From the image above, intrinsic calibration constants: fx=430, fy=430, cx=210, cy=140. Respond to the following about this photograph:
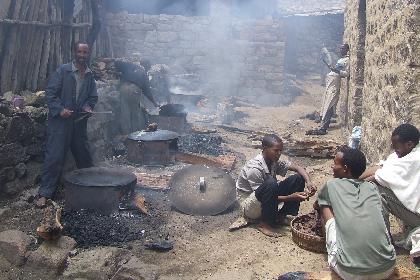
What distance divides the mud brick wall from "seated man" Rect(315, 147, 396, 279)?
12.6m

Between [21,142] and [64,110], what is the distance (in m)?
0.80

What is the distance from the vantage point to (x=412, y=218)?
430cm

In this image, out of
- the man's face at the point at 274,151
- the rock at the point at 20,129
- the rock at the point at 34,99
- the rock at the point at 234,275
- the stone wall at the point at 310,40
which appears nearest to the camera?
the rock at the point at 234,275

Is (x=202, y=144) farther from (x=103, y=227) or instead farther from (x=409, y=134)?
(x=409, y=134)

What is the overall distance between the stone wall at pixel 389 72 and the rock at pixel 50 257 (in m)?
4.04

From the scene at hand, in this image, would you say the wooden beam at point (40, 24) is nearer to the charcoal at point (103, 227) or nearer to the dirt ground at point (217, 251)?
the dirt ground at point (217, 251)

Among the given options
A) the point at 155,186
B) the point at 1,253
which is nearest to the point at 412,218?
the point at 155,186

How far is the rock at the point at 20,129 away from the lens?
5758mm

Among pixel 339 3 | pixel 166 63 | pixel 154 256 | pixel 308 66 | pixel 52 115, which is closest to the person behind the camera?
pixel 154 256

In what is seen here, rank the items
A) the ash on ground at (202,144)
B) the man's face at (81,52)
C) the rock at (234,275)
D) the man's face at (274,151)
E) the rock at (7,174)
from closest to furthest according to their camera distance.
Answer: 1. the rock at (234,275)
2. the man's face at (274,151)
3. the rock at (7,174)
4. the man's face at (81,52)
5. the ash on ground at (202,144)

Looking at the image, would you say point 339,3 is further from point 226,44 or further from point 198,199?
point 198,199

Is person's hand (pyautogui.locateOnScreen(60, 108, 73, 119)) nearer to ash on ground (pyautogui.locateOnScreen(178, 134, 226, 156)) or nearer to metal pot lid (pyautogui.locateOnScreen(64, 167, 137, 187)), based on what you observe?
metal pot lid (pyautogui.locateOnScreen(64, 167, 137, 187))

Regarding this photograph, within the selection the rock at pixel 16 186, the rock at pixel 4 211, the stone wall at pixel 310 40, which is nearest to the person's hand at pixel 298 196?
the rock at pixel 4 211

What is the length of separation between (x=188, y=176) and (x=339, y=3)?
2051 centimetres
